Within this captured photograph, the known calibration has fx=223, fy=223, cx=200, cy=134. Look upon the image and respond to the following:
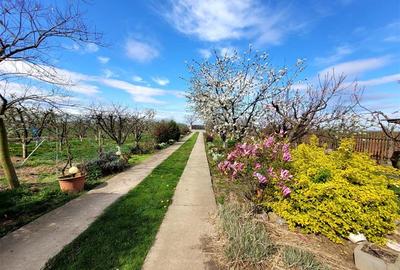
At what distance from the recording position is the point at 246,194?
459 cm

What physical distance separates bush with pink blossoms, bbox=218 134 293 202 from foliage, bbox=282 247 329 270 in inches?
47.5

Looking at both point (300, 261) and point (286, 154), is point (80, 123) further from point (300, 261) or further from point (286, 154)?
point (300, 261)

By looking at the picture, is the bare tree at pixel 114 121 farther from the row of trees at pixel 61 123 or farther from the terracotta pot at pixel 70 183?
the terracotta pot at pixel 70 183

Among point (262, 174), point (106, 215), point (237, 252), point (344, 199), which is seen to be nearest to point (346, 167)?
point (344, 199)

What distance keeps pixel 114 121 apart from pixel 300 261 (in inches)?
493

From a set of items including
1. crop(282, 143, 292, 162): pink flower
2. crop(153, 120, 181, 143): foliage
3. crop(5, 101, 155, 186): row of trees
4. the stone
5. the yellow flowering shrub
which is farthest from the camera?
crop(153, 120, 181, 143): foliage

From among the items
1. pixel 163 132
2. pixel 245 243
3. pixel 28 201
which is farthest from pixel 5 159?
pixel 163 132

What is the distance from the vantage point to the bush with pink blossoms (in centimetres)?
406

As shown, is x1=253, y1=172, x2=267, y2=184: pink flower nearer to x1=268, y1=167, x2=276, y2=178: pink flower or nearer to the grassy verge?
x1=268, y1=167, x2=276, y2=178: pink flower

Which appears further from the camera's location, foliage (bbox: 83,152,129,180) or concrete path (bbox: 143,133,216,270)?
foliage (bbox: 83,152,129,180)

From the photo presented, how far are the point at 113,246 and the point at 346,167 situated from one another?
14.9 feet

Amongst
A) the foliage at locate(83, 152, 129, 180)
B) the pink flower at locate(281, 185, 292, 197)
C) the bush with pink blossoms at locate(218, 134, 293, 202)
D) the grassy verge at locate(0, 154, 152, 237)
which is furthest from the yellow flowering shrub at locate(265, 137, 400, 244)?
the foliage at locate(83, 152, 129, 180)

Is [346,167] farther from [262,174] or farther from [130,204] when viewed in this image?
[130,204]

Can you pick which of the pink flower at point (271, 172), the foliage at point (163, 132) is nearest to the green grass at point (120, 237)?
the pink flower at point (271, 172)
